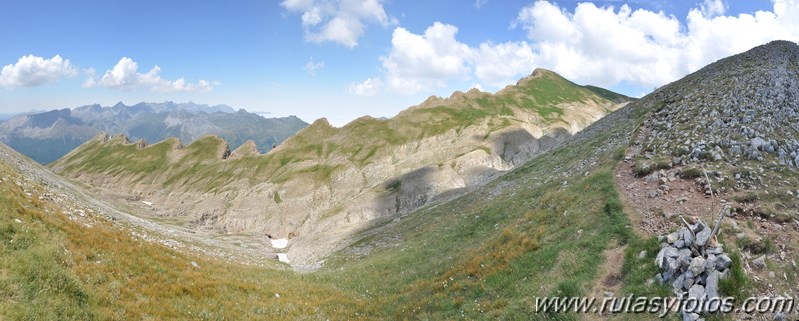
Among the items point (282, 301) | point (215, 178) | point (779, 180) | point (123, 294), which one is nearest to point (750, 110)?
point (779, 180)

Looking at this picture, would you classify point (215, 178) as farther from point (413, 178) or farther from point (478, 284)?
point (478, 284)

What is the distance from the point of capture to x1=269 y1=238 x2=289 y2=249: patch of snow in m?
99.2

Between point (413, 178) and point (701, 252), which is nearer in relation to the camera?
point (701, 252)

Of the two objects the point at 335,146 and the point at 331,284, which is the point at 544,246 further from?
the point at 335,146

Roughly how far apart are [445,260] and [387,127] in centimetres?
13706

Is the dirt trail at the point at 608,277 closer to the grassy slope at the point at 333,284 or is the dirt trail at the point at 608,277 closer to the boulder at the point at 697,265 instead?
the grassy slope at the point at 333,284

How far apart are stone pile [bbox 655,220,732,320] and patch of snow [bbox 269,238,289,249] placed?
9189 cm

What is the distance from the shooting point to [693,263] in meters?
15.2

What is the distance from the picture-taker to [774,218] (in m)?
18.6

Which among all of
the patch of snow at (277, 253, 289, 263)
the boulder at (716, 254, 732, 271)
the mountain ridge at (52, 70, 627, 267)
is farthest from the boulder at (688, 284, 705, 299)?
the patch of snow at (277, 253, 289, 263)

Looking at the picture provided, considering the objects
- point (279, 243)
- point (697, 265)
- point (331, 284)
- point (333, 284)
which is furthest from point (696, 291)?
point (279, 243)

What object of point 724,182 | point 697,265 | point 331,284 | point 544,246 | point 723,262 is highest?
point 724,182

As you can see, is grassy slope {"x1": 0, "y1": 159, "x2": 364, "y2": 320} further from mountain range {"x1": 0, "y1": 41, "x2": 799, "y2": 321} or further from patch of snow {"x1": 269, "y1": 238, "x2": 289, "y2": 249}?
patch of snow {"x1": 269, "y1": 238, "x2": 289, "y2": 249}

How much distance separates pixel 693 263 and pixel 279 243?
3923 inches
